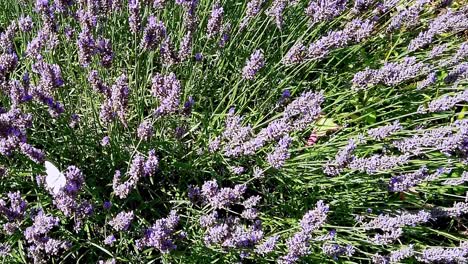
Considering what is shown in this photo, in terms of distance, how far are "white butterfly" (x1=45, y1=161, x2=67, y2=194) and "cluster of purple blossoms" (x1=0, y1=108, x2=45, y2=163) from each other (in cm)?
7

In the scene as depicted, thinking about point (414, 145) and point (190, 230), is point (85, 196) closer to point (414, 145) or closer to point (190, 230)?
point (190, 230)

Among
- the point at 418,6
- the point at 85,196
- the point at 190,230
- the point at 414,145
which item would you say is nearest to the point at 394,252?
the point at 414,145

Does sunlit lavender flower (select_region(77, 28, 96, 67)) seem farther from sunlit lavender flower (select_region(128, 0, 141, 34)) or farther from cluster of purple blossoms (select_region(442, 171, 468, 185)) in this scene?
cluster of purple blossoms (select_region(442, 171, 468, 185))

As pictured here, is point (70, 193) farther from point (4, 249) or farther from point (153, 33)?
point (153, 33)

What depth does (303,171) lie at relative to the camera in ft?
7.12

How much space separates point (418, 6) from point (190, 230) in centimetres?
125

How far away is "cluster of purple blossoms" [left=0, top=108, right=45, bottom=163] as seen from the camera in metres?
1.59

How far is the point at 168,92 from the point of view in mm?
1776

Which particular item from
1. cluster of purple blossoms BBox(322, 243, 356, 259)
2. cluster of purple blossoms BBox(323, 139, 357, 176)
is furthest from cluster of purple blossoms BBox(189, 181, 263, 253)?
cluster of purple blossoms BBox(323, 139, 357, 176)

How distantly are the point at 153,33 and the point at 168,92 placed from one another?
0.73 feet

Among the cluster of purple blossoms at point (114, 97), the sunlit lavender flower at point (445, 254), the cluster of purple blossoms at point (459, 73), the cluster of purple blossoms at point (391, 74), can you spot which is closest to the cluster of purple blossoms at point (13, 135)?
the cluster of purple blossoms at point (114, 97)

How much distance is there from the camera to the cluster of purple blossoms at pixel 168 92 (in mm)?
1701

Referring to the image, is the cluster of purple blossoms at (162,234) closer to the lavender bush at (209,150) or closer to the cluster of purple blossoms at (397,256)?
the lavender bush at (209,150)

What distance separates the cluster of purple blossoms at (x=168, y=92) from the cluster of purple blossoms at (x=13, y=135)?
0.41m
